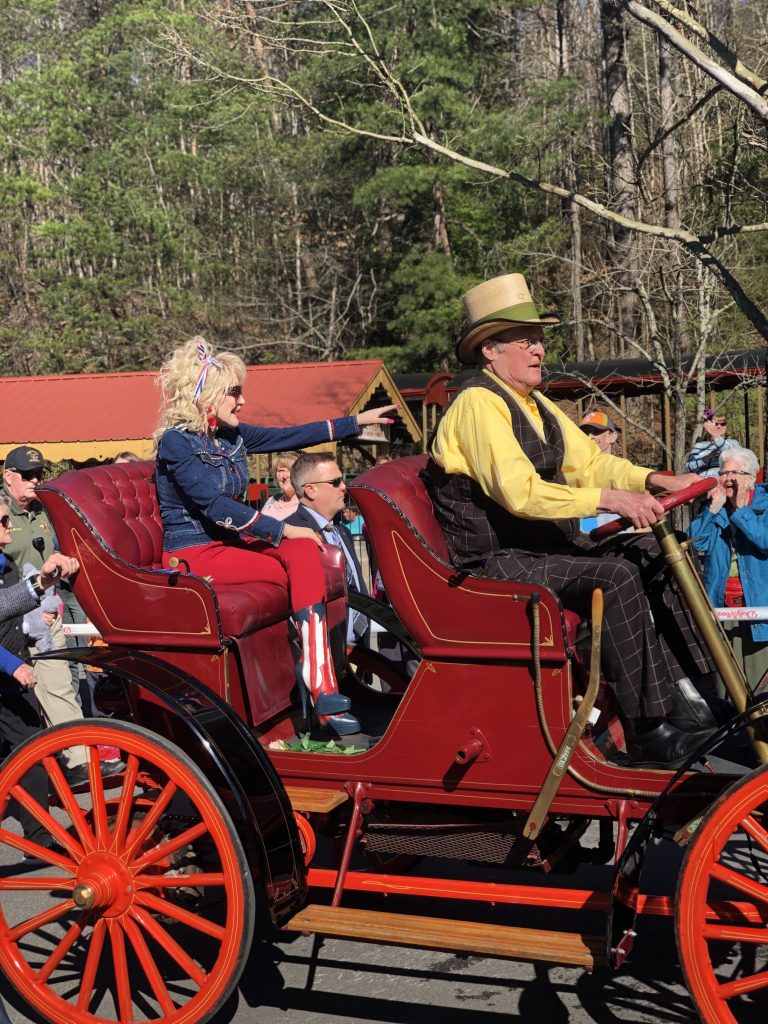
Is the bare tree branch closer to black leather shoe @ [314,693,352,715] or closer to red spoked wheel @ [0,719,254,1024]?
black leather shoe @ [314,693,352,715]

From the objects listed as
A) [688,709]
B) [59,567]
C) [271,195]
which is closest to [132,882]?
[59,567]

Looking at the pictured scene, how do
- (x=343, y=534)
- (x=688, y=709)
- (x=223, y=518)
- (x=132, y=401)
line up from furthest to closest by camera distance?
(x=132, y=401) → (x=343, y=534) → (x=223, y=518) → (x=688, y=709)

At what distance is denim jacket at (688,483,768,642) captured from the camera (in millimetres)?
6035

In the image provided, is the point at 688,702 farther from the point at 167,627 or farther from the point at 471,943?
the point at 167,627

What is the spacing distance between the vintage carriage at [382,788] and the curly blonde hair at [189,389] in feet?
1.43

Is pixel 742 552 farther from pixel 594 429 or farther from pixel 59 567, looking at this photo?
pixel 59 567

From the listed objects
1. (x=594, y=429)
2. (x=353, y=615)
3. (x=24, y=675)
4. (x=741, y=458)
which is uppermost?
(x=741, y=458)

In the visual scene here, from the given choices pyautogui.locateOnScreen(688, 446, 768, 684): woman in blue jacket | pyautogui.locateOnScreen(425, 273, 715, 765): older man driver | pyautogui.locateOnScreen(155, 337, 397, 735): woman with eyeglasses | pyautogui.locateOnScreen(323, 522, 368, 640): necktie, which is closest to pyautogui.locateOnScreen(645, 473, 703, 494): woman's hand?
pyautogui.locateOnScreen(425, 273, 715, 765): older man driver

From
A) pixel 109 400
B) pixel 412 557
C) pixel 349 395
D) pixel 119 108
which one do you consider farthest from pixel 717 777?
pixel 119 108

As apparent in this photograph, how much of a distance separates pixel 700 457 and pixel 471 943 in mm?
5402

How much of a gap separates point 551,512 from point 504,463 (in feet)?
0.71

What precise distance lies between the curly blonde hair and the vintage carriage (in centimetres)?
44

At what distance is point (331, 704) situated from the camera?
3.71 metres

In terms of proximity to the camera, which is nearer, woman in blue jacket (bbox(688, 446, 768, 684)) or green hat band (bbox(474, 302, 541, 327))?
green hat band (bbox(474, 302, 541, 327))
